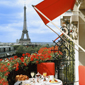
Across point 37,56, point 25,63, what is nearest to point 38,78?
point 25,63

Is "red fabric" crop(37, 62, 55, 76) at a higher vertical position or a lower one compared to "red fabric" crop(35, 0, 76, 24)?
lower

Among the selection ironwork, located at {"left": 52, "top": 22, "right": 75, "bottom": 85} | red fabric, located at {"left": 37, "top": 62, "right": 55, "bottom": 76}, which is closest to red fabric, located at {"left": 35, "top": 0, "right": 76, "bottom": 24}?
ironwork, located at {"left": 52, "top": 22, "right": 75, "bottom": 85}

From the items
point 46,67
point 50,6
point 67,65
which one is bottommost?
point 67,65

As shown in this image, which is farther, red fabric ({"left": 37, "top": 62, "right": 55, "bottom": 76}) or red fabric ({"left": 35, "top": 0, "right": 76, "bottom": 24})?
red fabric ({"left": 37, "top": 62, "right": 55, "bottom": 76})

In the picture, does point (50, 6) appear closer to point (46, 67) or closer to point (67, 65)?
point (46, 67)

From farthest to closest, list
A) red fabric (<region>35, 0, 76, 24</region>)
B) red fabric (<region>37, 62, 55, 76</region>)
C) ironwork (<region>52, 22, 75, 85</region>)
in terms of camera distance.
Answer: red fabric (<region>37, 62, 55, 76</region>), ironwork (<region>52, 22, 75, 85</region>), red fabric (<region>35, 0, 76, 24</region>)

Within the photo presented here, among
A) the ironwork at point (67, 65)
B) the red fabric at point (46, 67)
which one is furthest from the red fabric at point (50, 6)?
the red fabric at point (46, 67)

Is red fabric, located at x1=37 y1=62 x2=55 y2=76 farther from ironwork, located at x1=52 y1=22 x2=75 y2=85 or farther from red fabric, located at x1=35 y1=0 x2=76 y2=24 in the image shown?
red fabric, located at x1=35 y1=0 x2=76 y2=24

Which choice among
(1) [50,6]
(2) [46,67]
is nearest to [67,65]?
(2) [46,67]

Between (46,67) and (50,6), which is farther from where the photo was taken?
(46,67)

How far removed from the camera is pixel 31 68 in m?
7.06

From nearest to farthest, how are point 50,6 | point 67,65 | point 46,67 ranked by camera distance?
point 50,6, point 46,67, point 67,65

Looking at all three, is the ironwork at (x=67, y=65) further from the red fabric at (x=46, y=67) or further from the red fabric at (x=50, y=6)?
the red fabric at (x=50, y=6)

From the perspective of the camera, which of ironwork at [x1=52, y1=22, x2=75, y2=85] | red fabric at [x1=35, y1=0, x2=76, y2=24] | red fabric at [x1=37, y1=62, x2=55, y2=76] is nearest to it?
red fabric at [x1=35, y1=0, x2=76, y2=24]
